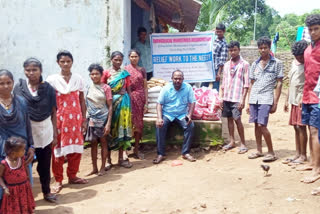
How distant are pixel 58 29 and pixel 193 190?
3.88 metres

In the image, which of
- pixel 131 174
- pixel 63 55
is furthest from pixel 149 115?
pixel 63 55

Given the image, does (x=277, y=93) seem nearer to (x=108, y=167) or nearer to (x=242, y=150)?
(x=242, y=150)

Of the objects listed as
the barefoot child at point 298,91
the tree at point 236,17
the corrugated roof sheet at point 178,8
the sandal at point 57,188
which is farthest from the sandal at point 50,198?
the tree at point 236,17

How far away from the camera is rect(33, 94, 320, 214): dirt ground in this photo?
3.69 m

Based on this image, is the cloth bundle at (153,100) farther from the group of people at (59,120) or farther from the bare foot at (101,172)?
the bare foot at (101,172)

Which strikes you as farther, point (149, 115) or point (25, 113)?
point (149, 115)

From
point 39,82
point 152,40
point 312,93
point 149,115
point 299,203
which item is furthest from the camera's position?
point 152,40

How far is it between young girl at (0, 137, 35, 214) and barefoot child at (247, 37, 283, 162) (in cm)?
334

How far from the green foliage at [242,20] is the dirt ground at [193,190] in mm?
12512

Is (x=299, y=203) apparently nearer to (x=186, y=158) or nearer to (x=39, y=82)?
(x=186, y=158)

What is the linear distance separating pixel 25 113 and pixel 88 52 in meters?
3.04

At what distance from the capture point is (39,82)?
3846mm

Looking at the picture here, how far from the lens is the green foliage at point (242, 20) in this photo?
18875 mm

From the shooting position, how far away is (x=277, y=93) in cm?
513
